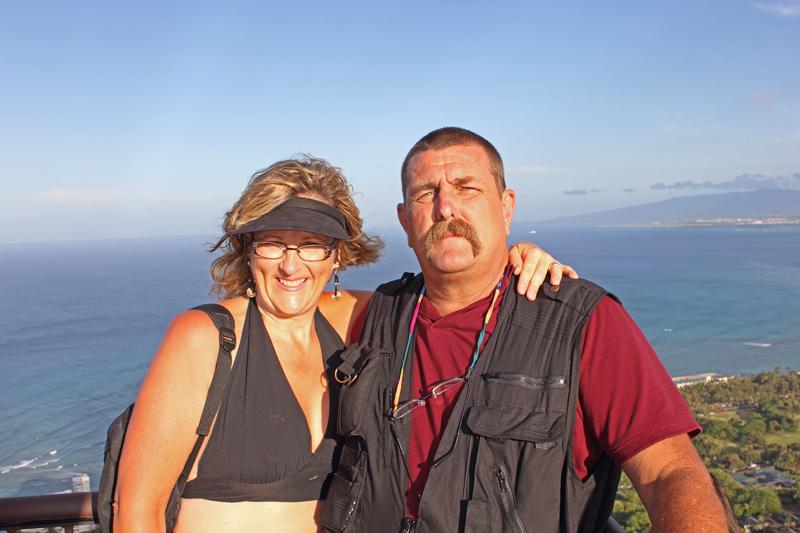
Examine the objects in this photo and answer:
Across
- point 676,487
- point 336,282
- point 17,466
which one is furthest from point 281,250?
point 17,466

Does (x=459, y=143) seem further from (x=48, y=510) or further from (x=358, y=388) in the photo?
(x=48, y=510)

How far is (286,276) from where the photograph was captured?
312 centimetres

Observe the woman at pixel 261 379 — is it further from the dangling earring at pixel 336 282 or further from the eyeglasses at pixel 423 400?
the eyeglasses at pixel 423 400

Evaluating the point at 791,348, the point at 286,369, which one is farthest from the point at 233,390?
the point at 791,348

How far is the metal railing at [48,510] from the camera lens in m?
2.83

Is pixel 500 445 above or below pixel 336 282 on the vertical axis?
below

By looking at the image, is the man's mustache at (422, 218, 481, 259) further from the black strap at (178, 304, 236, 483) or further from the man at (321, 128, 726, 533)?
the black strap at (178, 304, 236, 483)

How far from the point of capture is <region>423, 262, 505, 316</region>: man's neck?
2.86 m

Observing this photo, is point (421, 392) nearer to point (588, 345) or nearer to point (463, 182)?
point (588, 345)

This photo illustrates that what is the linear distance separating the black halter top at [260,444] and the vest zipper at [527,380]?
0.93 m

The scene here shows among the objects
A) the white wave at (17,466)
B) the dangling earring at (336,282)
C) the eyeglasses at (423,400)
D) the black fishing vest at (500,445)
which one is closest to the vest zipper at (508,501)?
the black fishing vest at (500,445)

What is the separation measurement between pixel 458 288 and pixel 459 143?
0.75m

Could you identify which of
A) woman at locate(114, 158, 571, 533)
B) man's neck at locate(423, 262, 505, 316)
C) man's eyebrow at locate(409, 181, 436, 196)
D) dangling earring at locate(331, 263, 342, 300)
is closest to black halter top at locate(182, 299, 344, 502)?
woman at locate(114, 158, 571, 533)

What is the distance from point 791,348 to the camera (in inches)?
2243
